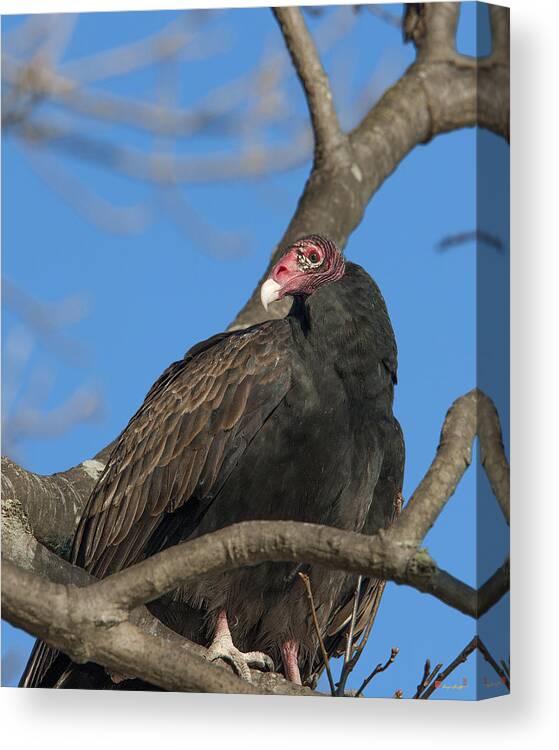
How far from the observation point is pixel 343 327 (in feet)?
14.6

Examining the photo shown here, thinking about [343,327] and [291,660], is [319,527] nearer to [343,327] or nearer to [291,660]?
[343,327]

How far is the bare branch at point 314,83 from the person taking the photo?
4.77 metres

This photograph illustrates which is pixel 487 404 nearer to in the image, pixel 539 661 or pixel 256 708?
pixel 539 661

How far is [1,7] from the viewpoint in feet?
15.6

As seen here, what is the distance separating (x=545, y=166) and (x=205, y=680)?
1.98 meters

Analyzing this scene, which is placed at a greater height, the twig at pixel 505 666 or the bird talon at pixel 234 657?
the bird talon at pixel 234 657

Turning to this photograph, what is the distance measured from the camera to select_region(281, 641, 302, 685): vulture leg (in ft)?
15.3

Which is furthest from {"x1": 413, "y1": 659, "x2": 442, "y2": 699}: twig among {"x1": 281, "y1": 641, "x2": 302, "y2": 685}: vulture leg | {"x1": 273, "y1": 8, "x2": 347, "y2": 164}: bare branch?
{"x1": 273, "y1": 8, "x2": 347, "y2": 164}: bare branch

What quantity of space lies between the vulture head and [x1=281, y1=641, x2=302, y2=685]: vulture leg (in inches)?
50.3

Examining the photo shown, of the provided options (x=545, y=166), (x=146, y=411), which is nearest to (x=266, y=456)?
(x=146, y=411)

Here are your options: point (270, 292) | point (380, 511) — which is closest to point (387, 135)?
point (270, 292)

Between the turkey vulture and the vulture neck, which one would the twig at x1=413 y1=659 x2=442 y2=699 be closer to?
the turkey vulture

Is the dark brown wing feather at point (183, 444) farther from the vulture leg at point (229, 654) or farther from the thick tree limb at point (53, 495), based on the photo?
the vulture leg at point (229, 654)

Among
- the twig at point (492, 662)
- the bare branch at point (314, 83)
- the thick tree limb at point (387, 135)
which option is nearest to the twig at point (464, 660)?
the twig at point (492, 662)
